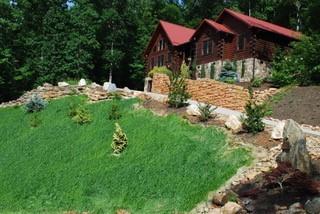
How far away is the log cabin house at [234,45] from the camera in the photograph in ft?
123

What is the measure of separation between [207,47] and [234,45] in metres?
2.58

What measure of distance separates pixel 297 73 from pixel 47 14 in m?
28.4

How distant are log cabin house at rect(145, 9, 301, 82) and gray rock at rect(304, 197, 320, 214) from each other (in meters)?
25.4

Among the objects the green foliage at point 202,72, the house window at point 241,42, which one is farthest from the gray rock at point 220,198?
the green foliage at point 202,72

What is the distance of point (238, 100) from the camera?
24.9 m

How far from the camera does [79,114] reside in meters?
22.1

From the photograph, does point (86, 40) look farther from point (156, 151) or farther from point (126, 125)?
point (156, 151)

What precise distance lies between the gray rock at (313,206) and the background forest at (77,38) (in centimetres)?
3816

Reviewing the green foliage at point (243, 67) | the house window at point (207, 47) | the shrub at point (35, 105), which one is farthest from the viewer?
the house window at point (207, 47)

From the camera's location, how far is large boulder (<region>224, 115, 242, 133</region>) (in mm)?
17172

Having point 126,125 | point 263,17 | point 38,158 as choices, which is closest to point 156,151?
point 126,125

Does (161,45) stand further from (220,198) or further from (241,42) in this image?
(220,198)

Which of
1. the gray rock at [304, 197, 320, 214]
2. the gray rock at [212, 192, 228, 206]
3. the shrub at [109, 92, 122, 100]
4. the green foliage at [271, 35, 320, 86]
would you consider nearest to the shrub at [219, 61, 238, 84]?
the green foliage at [271, 35, 320, 86]

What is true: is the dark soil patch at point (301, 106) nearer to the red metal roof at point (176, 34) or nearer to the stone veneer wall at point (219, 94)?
the stone veneer wall at point (219, 94)
